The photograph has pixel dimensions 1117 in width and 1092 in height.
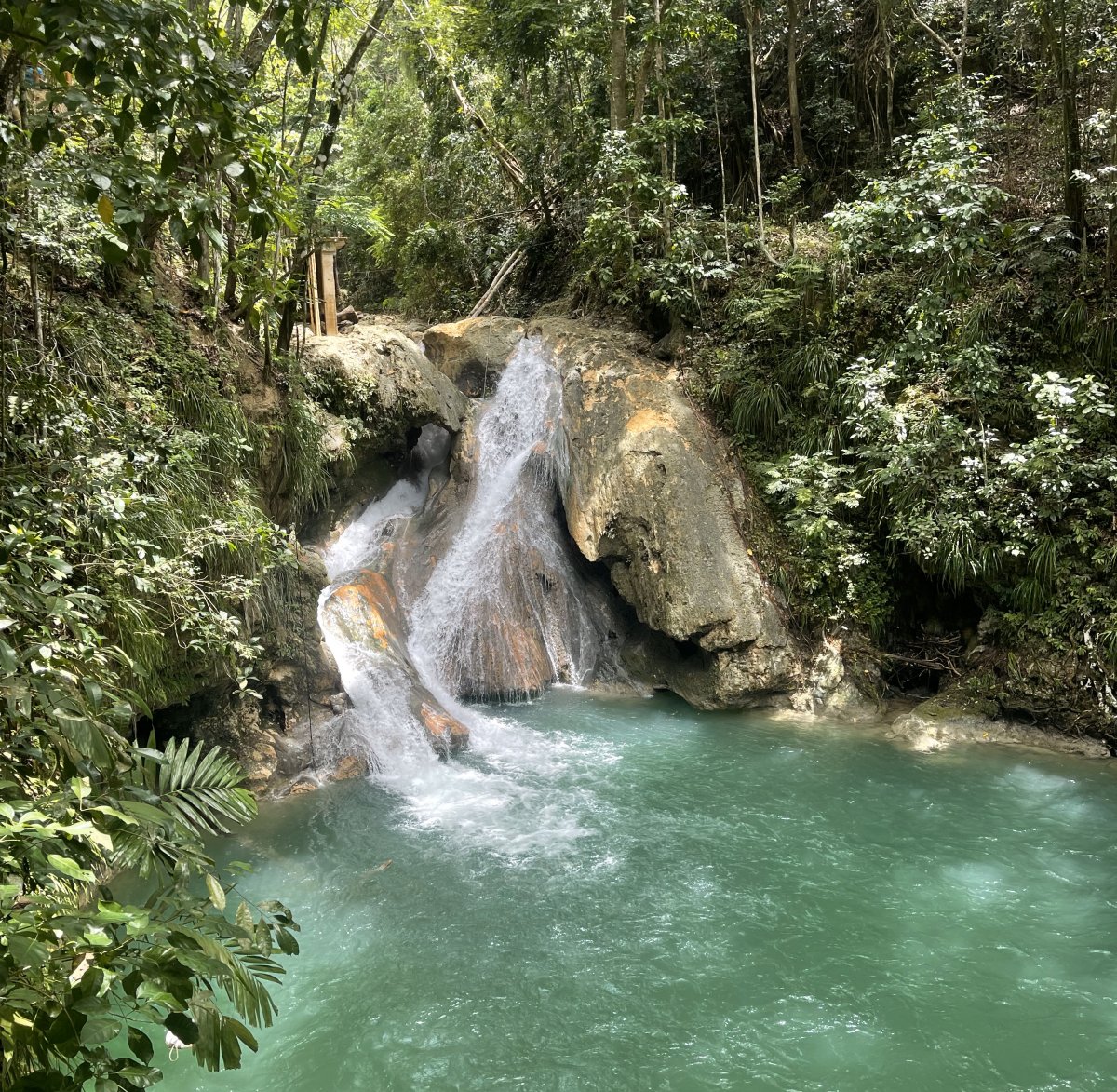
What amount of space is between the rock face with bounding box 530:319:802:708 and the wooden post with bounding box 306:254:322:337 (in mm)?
3509

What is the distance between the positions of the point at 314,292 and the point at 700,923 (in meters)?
8.45

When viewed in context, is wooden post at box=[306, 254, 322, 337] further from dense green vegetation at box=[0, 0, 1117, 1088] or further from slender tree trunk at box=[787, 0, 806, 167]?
slender tree trunk at box=[787, 0, 806, 167]

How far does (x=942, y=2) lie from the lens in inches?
497

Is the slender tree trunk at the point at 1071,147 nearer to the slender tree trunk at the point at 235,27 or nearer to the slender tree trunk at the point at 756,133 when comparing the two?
the slender tree trunk at the point at 756,133

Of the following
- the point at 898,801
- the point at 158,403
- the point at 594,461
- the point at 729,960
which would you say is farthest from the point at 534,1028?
the point at 594,461

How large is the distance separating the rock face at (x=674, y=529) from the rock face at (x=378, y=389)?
6.05 ft

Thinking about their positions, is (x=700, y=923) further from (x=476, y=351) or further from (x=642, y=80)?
(x=642, y=80)

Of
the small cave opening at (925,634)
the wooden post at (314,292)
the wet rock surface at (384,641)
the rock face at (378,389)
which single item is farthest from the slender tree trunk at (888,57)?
the wet rock surface at (384,641)

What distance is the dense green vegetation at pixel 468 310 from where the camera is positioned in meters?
2.10

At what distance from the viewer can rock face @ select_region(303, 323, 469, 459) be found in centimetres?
982

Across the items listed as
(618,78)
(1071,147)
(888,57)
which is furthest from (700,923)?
(888,57)

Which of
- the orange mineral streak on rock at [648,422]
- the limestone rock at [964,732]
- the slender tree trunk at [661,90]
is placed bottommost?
the limestone rock at [964,732]

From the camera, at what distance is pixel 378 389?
407 inches

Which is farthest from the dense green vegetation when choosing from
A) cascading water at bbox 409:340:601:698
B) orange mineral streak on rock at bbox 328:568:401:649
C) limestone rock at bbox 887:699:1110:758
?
cascading water at bbox 409:340:601:698
